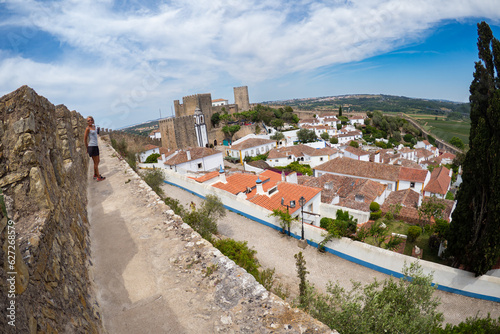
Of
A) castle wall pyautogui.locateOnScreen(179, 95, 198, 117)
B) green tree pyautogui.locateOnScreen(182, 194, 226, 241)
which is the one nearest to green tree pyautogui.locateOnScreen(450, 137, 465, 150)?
castle wall pyautogui.locateOnScreen(179, 95, 198, 117)

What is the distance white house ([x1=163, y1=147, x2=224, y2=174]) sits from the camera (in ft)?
82.5

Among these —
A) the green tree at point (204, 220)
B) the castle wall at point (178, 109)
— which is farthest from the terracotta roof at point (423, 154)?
the green tree at point (204, 220)

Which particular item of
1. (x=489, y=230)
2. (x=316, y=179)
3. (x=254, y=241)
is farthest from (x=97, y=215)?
(x=316, y=179)

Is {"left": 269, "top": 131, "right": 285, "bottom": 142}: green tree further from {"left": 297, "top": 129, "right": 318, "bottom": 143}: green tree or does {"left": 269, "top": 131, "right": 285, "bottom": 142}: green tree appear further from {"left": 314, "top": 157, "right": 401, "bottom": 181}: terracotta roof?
{"left": 314, "top": 157, "right": 401, "bottom": 181}: terracotta roof

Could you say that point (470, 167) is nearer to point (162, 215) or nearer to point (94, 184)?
point (162, 215)

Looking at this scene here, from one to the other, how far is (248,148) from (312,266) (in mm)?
32430

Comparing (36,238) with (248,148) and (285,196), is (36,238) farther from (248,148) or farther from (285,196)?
(248,148)

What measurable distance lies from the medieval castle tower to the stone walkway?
3588cm

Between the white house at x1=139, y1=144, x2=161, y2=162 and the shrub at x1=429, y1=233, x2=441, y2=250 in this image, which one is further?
the white house at x1=139, y1=144, x2=161, y2=162

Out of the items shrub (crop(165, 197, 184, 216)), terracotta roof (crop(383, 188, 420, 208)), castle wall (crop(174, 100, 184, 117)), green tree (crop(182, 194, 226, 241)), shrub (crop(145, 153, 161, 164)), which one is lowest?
terracotta roof (crop(383, 188, 420, 208))

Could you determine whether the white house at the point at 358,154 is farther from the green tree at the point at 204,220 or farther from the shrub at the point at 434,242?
the green tree at the point at 204,220

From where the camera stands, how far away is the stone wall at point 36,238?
1.55 meters

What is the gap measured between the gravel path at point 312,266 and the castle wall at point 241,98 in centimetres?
5097

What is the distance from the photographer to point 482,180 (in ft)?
28.3
